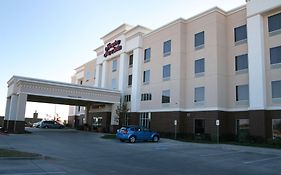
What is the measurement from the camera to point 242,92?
101ft

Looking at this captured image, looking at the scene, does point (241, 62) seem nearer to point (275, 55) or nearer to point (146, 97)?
point (275, 55)

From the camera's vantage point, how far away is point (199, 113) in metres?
32.6

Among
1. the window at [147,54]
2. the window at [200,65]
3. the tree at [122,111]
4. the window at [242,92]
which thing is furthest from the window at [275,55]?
the tree at [122,111]

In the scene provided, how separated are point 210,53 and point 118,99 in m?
15.6

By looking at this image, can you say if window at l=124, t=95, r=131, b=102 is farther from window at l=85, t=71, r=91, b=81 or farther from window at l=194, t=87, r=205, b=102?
window at l=85, t=71, r=91, b=81

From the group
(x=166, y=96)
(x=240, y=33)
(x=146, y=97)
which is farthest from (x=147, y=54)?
(x=240, y=33)

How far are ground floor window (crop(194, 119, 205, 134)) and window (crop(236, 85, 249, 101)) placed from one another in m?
4.54

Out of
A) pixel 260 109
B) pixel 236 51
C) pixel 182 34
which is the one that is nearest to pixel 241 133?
pixel 260 109

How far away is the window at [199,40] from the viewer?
1341 inches

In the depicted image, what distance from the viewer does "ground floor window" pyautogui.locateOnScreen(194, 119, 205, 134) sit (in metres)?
32.3

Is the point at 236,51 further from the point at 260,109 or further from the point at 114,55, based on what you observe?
the point at 114,55

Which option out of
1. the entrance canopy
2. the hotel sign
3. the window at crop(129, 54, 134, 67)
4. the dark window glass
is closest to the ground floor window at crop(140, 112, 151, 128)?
the entrance canopy

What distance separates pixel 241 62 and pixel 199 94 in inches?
222

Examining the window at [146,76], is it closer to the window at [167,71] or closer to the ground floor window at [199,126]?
the window at [167,71]
